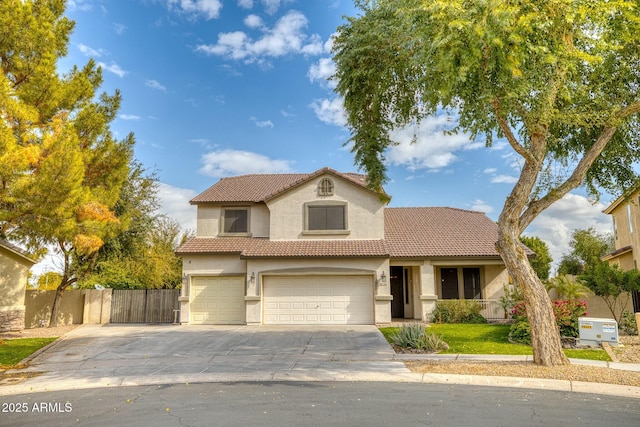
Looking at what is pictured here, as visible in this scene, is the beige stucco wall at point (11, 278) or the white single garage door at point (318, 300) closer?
the beige stucco wall at point (11, 278)

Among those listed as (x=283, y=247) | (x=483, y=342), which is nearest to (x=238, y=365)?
(x=483, y=342)

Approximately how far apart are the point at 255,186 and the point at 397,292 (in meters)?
9.64

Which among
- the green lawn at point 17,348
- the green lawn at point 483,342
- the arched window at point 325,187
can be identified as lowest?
the green lawn at point 17,348

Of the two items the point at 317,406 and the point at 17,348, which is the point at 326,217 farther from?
the point at 317,406

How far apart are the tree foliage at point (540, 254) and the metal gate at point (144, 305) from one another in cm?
2442

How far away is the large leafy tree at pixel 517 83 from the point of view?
28.8ft

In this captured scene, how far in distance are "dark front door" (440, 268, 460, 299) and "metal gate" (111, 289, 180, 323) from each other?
13651 mm

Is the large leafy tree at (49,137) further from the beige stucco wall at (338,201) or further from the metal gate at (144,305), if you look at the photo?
the beige stucco wall at (338,201)

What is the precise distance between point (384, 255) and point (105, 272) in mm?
16698

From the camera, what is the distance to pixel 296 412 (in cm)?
690

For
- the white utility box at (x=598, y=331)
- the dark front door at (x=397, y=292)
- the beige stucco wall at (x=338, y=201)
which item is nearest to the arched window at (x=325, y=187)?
the beige stucco wall at (x=338, y=201)

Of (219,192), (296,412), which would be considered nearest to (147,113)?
(219,192)

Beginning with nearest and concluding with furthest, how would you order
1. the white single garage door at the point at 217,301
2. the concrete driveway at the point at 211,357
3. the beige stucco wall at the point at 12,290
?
1. the concrete driveway at the point at 211,357
2. the beige stucco wall at the point at 12,290
3. the white single garage door at the point at 217,301

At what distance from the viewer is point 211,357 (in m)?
12.3
